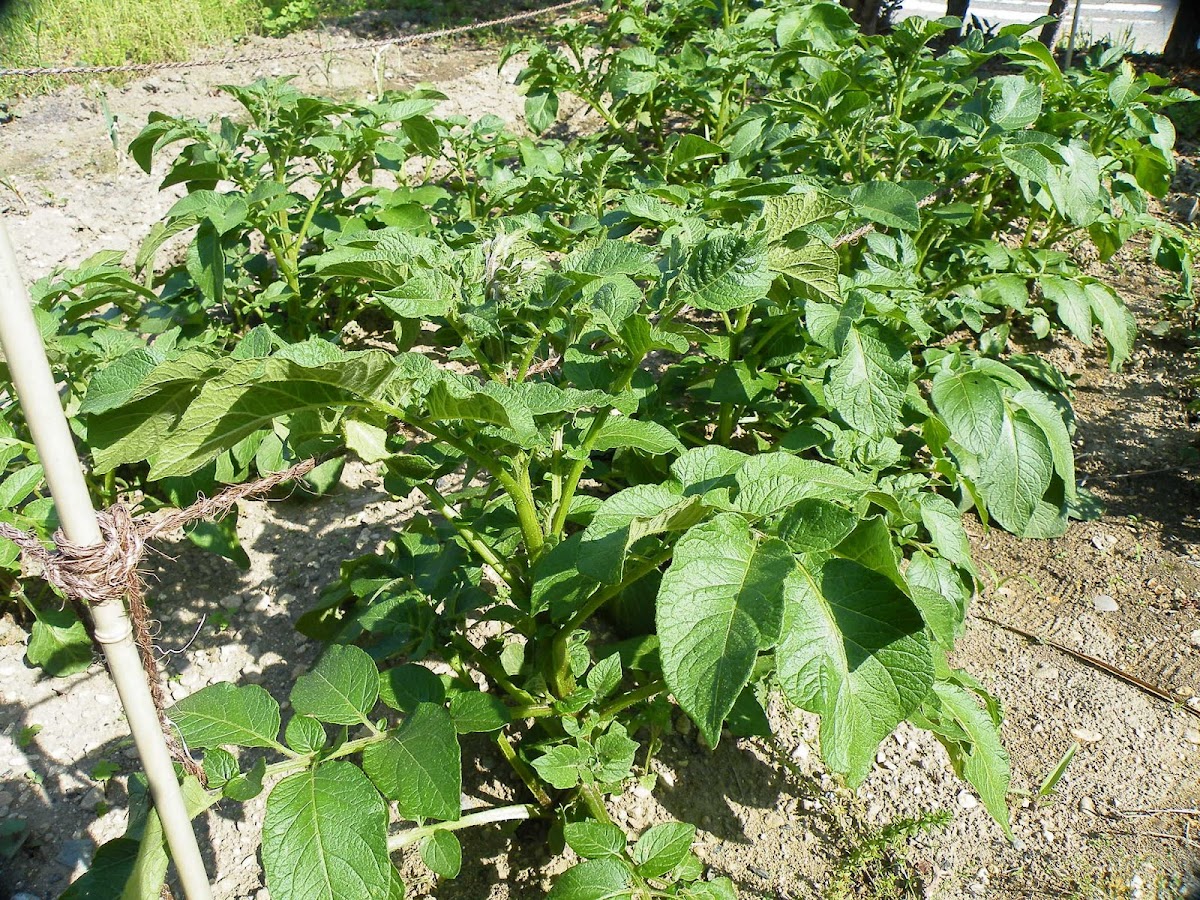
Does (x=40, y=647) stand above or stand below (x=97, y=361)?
below

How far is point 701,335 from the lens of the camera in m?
1.71

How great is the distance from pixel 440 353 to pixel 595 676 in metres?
1.74

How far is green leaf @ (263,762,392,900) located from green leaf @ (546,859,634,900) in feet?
1.07

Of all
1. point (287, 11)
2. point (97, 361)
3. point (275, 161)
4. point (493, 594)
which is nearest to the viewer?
point (493, 594)

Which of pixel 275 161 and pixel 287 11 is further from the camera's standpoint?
pixel 287 11

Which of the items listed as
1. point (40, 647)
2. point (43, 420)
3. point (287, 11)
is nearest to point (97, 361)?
point (40, 647)

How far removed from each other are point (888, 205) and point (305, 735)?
1564 millimetres

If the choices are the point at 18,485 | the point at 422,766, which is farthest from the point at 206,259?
the point at 422,766

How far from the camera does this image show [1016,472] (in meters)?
2.13

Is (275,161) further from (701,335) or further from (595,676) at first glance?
(595,676)

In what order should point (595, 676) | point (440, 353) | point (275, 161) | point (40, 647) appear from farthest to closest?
point (440, 353), point (275, 161), point (40, 647), point (595, 676)

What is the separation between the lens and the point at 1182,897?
1.78 m

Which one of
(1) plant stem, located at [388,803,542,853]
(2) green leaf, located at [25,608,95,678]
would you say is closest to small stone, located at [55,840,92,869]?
(2) green leaf, located at [25,608,95,678]

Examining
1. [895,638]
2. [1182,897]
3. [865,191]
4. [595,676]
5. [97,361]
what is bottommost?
[1182,897]
